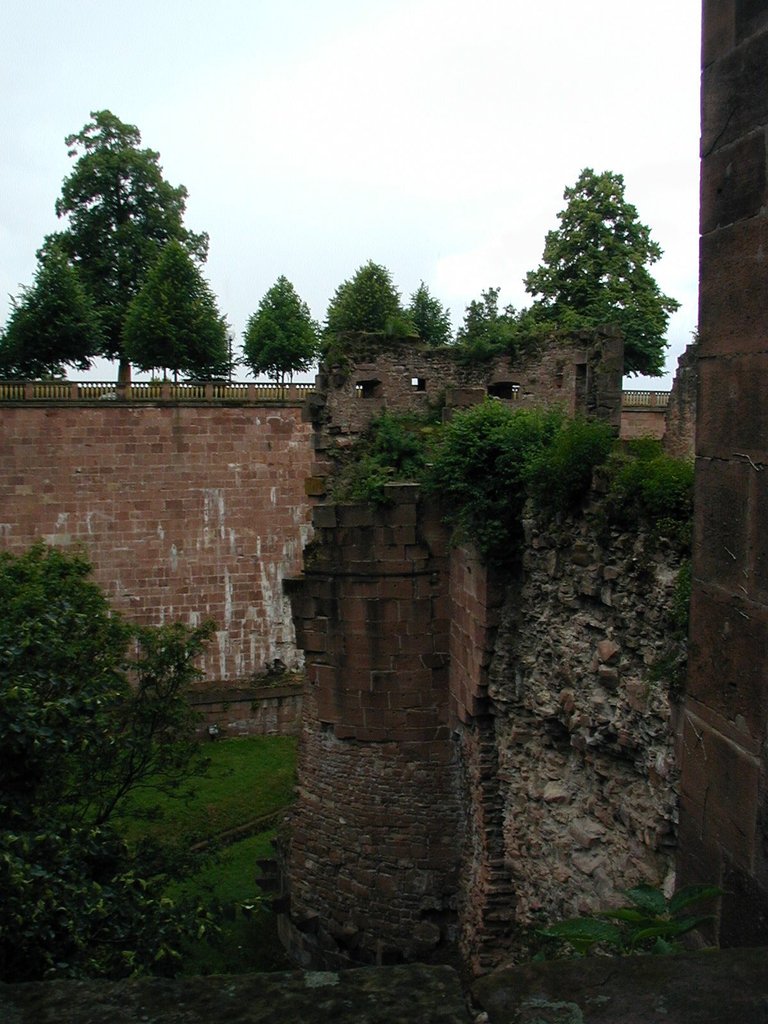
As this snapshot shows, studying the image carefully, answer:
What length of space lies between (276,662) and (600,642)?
16.8 m

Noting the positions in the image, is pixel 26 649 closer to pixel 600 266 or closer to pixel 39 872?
pixel 39 872

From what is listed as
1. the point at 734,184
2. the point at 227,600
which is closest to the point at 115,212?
the point at 227,600

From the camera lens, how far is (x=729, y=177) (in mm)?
3688

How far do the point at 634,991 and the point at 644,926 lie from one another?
1.26 m

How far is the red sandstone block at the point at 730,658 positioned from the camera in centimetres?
358

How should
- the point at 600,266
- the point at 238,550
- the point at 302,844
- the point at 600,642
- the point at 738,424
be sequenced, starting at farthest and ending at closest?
the point at 600,266
the point at 238,550
the point at 302,844
the point at 600,642
the point at 738,424

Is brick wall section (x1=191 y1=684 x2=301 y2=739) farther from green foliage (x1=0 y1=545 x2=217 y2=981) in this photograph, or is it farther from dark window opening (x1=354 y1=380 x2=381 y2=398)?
dark window opening (x1=354 y1=380 x2=381 y2=398)

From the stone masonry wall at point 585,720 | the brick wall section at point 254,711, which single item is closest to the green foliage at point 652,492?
the stone masonry wall at point 585,720

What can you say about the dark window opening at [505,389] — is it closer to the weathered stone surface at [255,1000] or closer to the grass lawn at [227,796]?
the grass lawn at [227,796]

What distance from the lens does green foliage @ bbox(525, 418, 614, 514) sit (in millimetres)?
7121

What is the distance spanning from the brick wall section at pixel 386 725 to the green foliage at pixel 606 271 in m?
20.3

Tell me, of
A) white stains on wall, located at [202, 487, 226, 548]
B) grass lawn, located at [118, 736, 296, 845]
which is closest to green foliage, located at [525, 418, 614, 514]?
grass lawn, located at [118, 736, 296, 845]

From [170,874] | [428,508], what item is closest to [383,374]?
[428,508]

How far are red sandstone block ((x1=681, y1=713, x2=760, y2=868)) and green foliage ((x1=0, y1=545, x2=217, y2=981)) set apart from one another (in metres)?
4.08
